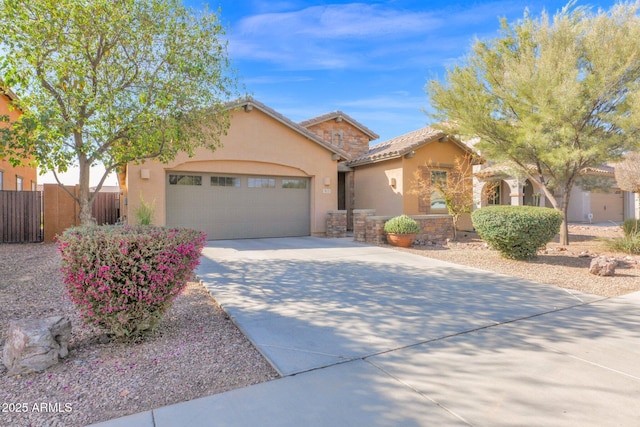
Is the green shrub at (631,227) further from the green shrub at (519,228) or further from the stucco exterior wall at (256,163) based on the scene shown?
the stucco exterior wall at (256,163)

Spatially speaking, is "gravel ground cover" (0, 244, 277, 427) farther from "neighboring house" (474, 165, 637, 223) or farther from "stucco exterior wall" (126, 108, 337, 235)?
"neighboring house" (474, 165, 637, 223)

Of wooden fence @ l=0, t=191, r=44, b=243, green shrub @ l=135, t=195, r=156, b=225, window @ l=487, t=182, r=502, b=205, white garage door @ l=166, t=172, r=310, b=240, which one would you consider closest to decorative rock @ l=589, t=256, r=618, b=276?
white garage door @ l=166, t=172, r=310, b=240

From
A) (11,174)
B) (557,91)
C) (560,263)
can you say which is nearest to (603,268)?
(560,263)

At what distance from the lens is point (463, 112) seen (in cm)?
1167

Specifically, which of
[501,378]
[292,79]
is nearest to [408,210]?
[292,79]

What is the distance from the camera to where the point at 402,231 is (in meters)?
11.4

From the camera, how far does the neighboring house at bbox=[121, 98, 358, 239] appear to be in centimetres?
1177

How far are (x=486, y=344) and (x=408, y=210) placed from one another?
1095 cm

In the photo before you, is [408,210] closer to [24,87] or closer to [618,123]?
[618,123]

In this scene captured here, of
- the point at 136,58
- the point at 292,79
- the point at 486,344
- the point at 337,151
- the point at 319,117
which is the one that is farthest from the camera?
the point at 319,117

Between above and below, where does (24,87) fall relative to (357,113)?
below

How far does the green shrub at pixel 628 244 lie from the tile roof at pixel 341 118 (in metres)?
12.9

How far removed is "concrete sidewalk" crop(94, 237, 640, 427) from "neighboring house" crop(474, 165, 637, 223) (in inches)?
483

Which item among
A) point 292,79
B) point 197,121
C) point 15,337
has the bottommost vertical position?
point 15,337
